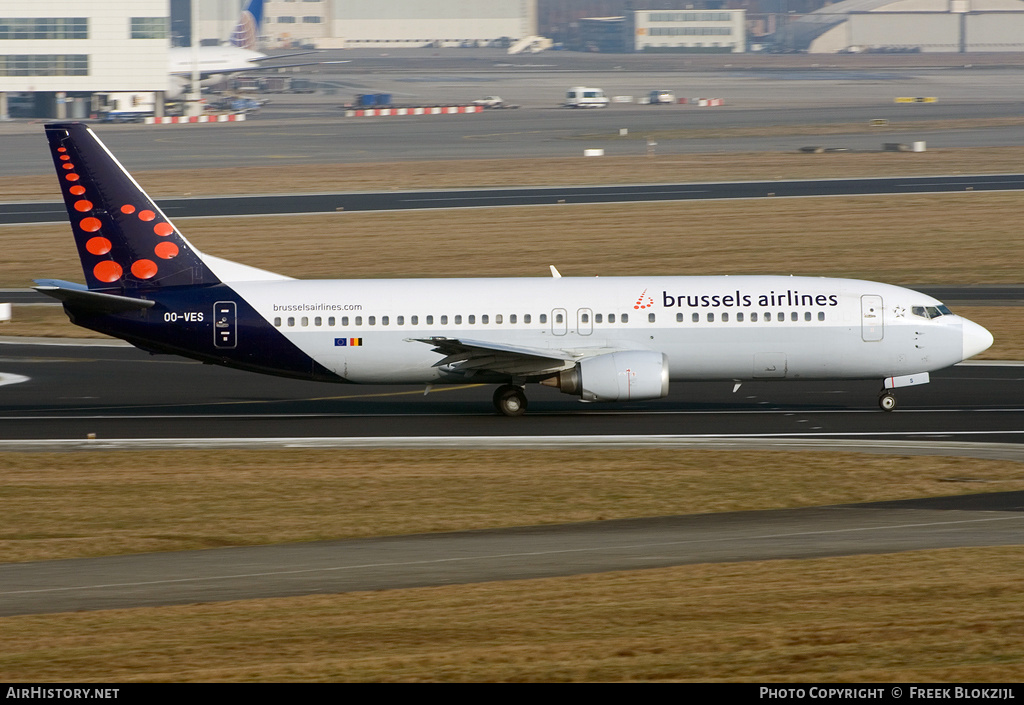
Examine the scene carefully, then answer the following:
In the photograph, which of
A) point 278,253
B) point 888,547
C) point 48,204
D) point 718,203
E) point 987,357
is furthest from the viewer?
point 48,204

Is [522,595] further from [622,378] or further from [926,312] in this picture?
[926,312]

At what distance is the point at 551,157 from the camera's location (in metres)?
106

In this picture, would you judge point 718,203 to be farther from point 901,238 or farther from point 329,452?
point 329,452

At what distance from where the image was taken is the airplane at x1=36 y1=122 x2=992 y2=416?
3638 centimetres

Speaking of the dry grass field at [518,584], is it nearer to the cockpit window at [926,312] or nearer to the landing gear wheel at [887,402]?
the landing gear wheel at [887,402]

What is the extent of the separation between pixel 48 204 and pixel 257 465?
61.5 metres

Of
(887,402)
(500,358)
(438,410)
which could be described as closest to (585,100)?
(438,410)

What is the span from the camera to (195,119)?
157750 millimetres

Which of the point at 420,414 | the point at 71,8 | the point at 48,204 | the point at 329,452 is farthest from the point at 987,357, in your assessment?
the point at 71,8

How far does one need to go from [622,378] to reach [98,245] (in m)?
15.5

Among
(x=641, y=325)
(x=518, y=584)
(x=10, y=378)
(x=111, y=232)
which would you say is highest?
(x=111, y=232)

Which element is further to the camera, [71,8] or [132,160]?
[71,8]

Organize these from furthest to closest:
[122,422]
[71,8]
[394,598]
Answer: [71,8], [122,422], [394,598]

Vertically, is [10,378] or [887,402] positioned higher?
[10,378]
